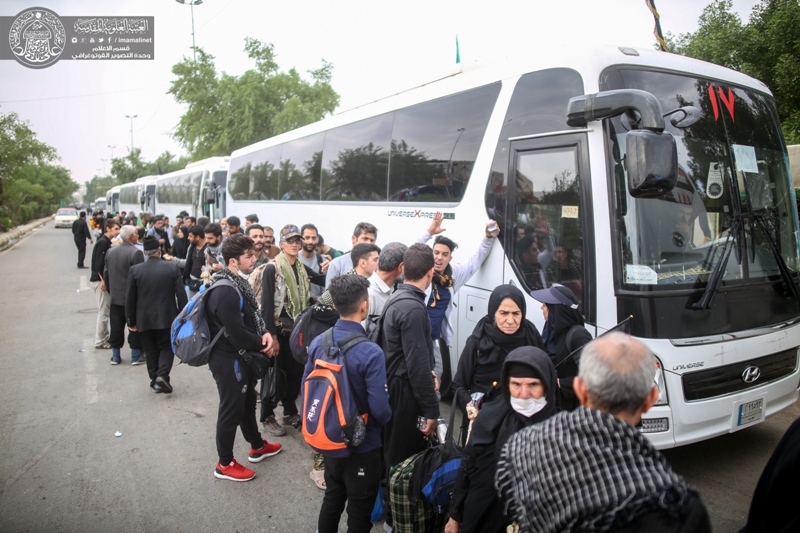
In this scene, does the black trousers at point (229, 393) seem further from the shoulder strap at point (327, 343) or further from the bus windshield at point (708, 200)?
the bus windshield at point (708, 200)

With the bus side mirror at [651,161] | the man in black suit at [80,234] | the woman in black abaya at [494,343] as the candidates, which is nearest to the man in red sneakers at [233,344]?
the woman in black abaya at [494,343]

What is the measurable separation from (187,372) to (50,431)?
2.11m

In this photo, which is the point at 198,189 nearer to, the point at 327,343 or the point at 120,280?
the point at 120,280

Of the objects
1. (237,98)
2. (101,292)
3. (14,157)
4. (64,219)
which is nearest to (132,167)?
(64,219)

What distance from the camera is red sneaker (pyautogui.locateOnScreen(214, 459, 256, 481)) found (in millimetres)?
4203

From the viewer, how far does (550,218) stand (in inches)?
171

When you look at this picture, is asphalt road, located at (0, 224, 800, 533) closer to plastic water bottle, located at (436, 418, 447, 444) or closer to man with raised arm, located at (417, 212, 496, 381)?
plastic water bottle, located at (436, 418, 447, 444)

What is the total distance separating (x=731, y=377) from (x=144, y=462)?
4.86 metres

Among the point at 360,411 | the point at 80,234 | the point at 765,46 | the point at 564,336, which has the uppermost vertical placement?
the point at 765,46

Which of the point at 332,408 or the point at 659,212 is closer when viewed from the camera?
the point at 332,408

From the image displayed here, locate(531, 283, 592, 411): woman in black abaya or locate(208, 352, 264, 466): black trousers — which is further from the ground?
locate(531, 283, 592, 411): woman in black abaya

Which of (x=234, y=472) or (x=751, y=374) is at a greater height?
(x=751, y=374)

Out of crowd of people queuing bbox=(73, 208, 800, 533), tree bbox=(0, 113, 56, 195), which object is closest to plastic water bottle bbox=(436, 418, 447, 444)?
crowd of people queuing bbox=(73, 208, 800, 533)

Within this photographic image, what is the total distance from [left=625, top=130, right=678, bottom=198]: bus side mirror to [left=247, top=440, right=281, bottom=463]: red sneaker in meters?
3.66
